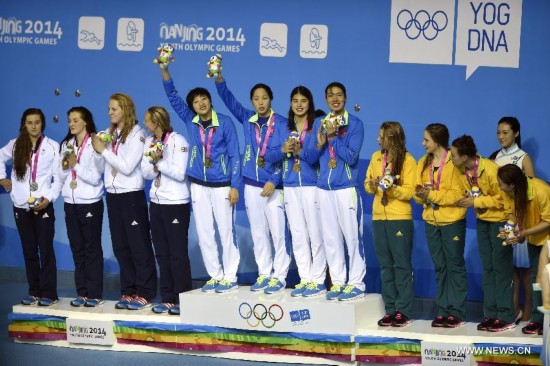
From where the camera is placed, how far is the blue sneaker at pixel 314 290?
7541 millimetres

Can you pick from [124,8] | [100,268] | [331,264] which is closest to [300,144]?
[331,264]

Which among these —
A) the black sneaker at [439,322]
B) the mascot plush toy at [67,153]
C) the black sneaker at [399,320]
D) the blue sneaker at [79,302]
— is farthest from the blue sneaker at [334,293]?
the mascot plush toy at [67,153]

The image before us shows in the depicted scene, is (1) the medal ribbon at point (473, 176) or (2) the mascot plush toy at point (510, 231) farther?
(1) the medal ribbon at point (473, 176)

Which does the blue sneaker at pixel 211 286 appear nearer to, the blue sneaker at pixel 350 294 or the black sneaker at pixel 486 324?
the blue sneaker at pixel 350 294

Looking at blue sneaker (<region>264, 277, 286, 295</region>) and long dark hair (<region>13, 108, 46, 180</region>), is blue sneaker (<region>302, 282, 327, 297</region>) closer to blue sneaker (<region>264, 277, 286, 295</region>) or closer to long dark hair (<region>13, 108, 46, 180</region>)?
blue sneaker (<region>264, 277, 286, 295</region>)

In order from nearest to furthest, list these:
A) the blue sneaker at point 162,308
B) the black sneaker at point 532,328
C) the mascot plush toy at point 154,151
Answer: the black sneaker at point 532,328 → the mascot plush toy at point 154,151 → the blue sneaker at point 162,308

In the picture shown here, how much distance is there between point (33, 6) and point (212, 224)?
3.45m

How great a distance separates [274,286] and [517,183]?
1990 mm

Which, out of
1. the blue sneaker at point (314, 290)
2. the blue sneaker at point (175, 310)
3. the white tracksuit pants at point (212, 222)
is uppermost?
the white tracksuit pants at point (212, 222)

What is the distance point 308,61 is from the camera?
359 inches

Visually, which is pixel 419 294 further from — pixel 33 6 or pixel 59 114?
pixel 33 6

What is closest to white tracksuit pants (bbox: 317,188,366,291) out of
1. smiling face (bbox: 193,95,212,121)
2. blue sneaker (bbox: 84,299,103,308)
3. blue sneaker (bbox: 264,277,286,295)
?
blue sneaker (bbox: 264,277,286,295)

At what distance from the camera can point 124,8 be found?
9.68m

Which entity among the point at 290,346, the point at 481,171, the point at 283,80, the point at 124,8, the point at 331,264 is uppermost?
the point at 124,8
